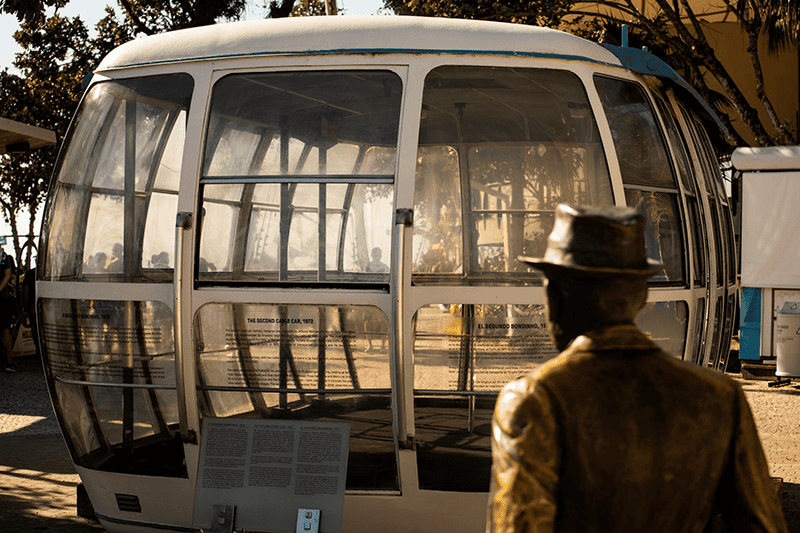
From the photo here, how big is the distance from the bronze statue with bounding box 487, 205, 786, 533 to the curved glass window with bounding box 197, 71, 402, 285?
2962 mm

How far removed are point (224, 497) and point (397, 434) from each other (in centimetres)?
96

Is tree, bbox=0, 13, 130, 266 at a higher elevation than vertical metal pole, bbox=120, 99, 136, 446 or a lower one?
higher

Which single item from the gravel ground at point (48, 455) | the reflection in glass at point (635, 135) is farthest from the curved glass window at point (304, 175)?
the gravel ground at point (48, 455)

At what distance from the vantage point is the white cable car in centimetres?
466

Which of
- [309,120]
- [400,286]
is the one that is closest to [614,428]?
[400,286]

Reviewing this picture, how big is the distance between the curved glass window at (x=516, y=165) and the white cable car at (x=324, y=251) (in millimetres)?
15

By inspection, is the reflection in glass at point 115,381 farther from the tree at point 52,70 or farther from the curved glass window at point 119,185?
the tree at point 52,70

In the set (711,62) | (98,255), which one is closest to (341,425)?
(98,255)

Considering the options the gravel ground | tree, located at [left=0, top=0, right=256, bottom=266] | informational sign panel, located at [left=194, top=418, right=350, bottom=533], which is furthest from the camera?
Result: tree, located at [left=0, top=0, right=256, bottom=266]

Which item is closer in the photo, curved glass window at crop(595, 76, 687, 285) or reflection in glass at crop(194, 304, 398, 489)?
reflection in glass at crop(194, 304, 398, 489)

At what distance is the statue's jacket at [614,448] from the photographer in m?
1.60

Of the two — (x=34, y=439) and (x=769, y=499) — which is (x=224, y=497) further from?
(x=34, y=439)

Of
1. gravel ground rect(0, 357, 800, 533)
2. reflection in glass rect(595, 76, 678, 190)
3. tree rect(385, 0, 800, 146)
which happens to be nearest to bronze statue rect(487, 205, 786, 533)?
reflection in glass rect(595, 76, 678, 190)

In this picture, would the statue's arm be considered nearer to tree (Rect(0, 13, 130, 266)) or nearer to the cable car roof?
the cable car roof
